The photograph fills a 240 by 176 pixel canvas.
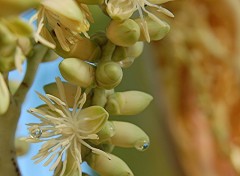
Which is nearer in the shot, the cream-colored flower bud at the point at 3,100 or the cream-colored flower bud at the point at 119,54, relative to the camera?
the cream-colored flower bud at the point at 3,100

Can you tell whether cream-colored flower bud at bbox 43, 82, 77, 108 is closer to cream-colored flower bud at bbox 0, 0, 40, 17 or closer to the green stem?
the green stem

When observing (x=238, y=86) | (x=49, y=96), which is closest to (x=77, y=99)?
(x=49, y=96)

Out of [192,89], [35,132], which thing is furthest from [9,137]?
[192,89]

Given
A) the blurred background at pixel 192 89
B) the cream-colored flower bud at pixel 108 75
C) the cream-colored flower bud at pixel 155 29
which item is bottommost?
the blurred background at pixel 192 89

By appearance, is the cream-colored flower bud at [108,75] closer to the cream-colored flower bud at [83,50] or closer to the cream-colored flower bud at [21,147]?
the cream-colored flower bud at [83,50]

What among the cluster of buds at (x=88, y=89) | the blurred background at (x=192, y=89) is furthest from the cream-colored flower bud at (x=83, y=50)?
the blurred background at (x=192, y=89)

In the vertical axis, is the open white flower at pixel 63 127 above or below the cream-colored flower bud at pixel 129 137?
above

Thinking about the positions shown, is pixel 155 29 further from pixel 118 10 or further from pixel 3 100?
pixel 3 100
